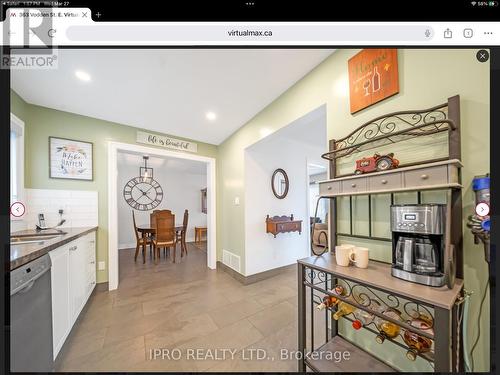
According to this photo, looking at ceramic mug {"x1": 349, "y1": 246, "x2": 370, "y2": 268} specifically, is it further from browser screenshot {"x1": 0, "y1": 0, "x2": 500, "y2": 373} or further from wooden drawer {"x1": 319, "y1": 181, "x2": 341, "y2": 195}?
wooden drawer {"x1": 319, "y1": 181, "x2": 341, "y2": 195}

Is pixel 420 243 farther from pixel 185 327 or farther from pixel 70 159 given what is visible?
pixel 70 159

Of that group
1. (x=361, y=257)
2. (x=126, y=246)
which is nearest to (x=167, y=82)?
(x=361, y=257)

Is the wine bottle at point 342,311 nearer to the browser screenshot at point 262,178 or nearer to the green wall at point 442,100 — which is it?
the browser screenshot at point 262,178

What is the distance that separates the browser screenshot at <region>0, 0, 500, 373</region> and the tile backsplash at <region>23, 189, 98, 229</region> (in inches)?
0.7

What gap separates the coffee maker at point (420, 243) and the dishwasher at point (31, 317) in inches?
62.3

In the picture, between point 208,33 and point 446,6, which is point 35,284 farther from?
point 446,6

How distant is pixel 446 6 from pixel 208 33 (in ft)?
2.42

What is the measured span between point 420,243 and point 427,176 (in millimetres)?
299

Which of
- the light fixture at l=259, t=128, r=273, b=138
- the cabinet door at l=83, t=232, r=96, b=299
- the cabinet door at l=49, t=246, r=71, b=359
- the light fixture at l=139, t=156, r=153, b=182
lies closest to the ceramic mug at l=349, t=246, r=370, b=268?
the light fixture at l=259, t=128, r=273, b=138

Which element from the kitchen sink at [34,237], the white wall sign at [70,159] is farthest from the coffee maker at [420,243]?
the white wall sign at [70,159]

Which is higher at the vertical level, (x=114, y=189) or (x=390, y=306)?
(x=114, y=189)

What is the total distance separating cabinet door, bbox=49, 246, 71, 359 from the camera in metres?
1.11

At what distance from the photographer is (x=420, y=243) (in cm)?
77

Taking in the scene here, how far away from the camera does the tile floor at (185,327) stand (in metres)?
1.20
